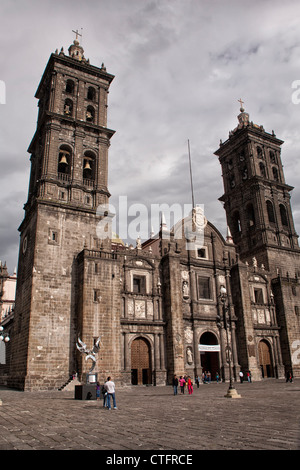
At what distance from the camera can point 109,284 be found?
25.7 metres

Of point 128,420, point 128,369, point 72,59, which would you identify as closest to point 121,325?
point 128,369

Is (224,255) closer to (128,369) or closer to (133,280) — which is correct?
(133,280)

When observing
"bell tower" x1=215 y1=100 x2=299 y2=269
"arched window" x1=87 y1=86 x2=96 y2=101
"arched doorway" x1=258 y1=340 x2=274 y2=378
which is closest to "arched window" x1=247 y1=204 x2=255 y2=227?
"bell tower" x1=215 y1=100 x2=299 y2=269

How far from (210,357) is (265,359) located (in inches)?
223

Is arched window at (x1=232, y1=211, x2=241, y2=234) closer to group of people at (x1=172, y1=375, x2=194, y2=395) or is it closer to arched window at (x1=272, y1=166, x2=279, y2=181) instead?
arched window at (x1=272, y1=166, x2=279, y2=181)

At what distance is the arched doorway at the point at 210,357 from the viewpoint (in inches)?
1225

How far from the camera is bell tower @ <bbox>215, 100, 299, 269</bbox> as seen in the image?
1571 inches

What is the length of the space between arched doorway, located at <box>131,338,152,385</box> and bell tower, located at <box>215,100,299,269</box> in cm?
1690

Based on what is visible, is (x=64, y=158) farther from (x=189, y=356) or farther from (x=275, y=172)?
(x=275, y=172)

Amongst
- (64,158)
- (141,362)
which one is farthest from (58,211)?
(141,362)

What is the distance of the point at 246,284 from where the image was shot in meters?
33.6

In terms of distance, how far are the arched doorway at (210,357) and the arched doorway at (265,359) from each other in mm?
4768

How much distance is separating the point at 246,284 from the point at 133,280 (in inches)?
432

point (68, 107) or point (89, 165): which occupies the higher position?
point (68, 107)
